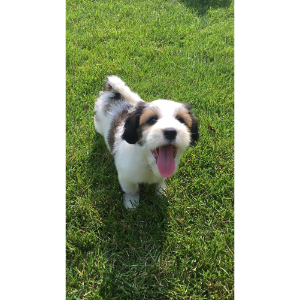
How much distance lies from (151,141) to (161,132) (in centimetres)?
13

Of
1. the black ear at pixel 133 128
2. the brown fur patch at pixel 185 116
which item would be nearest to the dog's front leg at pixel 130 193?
the black ear at pixel 133 128

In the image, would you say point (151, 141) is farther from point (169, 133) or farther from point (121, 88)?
point (121, 88)

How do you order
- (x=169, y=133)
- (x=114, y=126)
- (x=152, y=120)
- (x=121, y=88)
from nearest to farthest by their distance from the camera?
(x=169, y=133) < (x=152, y=120) < (x=114, y=126) < (x=121, y=88)

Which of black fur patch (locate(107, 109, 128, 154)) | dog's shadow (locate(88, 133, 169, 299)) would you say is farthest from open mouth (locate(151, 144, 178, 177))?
black fur patch (locate(107, 109, 128, 154))

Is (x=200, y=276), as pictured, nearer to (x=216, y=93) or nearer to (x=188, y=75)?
(x=216, y=93)

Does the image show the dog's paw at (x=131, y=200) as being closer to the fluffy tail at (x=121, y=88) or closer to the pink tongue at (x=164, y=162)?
the pink tongue at (x=164, y=162)

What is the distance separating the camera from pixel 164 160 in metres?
2.46

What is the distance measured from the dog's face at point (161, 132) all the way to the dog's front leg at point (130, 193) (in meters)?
0.48

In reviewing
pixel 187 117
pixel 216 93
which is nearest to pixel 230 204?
pixel 187 117

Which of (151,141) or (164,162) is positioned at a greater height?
(151,141)

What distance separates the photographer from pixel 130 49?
218 inches

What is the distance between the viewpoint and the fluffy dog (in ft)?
7.49

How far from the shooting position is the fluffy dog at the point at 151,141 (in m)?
2.28

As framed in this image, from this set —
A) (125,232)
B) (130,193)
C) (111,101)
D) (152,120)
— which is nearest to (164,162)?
(152,120)
